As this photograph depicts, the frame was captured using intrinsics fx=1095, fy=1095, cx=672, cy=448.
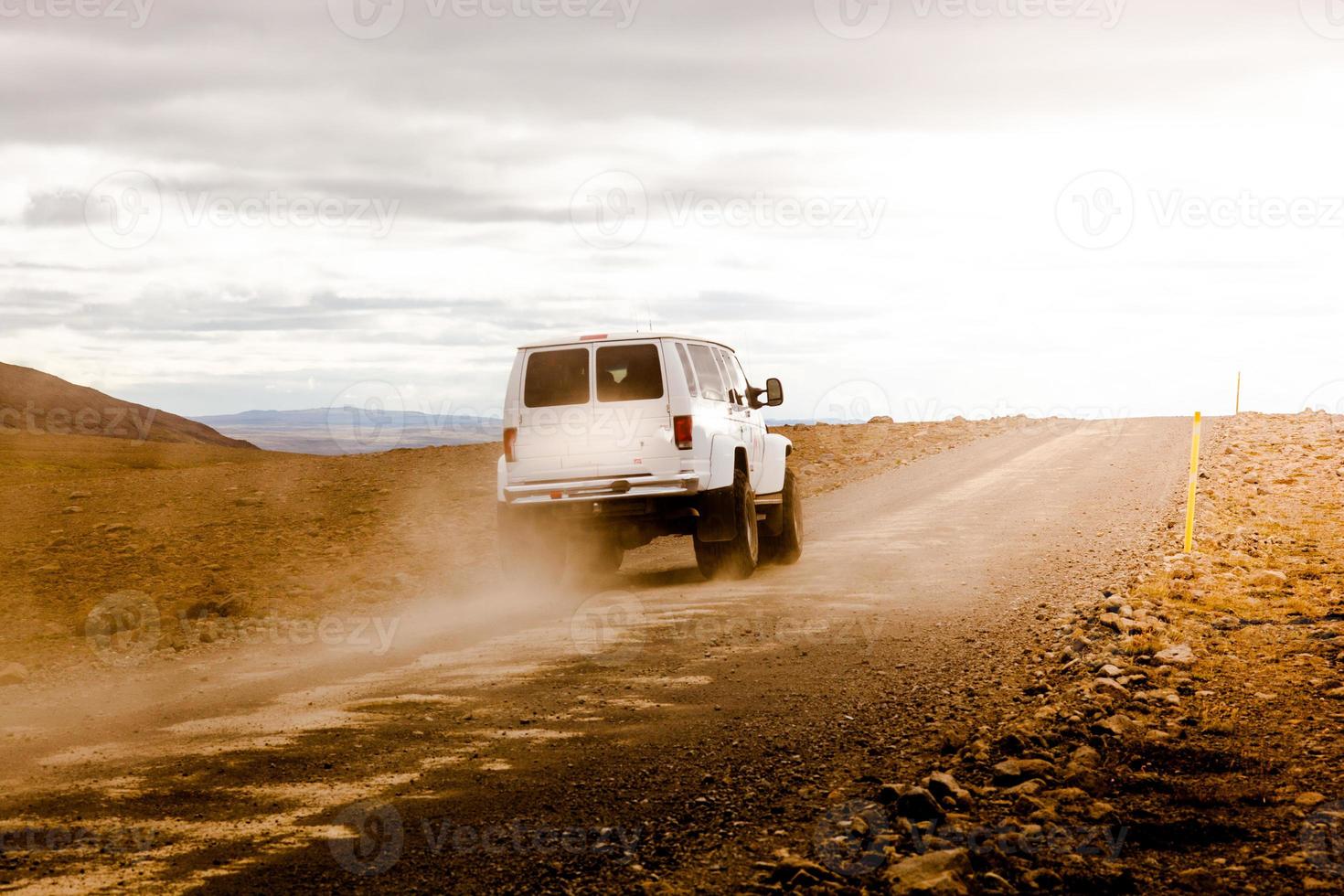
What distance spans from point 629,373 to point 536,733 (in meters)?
5.53

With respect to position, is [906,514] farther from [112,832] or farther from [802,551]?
[112,832]

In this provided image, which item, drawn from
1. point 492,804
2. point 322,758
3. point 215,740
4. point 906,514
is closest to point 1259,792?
point 492,804

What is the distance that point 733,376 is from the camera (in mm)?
13586

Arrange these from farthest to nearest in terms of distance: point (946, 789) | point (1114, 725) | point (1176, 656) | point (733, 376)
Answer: point (733, 376), point (1176, 656), point (1114, 725), point (946, 789)

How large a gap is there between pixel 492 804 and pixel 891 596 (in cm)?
627

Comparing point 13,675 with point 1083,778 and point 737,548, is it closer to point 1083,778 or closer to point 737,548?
point 737,548

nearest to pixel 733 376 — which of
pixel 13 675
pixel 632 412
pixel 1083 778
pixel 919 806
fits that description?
pixel 632 412

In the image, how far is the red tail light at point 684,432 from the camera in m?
11.2

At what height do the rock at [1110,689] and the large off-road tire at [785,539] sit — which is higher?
the large off-road tire at [785,539]

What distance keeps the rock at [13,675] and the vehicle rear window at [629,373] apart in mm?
5731

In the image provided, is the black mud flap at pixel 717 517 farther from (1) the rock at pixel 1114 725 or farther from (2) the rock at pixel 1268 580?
(1) the rock at pixel 1114 725

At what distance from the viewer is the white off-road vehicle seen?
11.3 m

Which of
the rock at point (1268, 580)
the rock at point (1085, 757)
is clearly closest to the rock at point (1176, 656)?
the rock at point (1085, 757)

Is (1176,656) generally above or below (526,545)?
below
